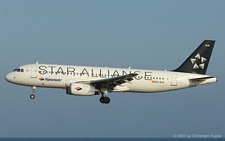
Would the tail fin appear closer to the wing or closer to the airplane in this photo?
Result: the airplane

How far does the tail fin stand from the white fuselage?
4.60 ft

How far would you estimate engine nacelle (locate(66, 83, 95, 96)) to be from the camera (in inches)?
2453

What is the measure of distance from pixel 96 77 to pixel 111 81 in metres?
2.62

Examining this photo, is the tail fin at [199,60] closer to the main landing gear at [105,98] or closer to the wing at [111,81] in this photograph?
the wing at [111,81]

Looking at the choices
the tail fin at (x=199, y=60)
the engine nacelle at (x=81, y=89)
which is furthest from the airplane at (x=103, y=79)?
the tail fin at (x=199, y=60)

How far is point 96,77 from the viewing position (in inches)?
2544

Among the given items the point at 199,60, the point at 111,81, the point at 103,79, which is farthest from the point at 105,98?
the point at 199,60

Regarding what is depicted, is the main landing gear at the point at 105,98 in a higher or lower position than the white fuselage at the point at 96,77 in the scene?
lower

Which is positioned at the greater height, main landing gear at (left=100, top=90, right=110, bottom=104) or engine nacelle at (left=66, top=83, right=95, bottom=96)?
engine nacelle at (left=66, top=83, right=95, bottom=96)

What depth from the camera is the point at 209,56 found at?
7138 centimetres

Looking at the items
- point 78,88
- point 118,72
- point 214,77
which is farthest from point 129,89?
point 214,77

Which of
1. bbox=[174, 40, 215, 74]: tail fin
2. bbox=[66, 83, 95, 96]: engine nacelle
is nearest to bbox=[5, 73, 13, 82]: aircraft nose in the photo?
bbox=[66, 83, 95, 96]: engine nacelle

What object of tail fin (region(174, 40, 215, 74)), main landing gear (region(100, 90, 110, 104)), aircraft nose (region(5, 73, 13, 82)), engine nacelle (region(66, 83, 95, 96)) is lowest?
main landing gear (region(100, 90, 110, 104))

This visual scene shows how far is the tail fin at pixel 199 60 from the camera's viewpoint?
69875 millimetres
